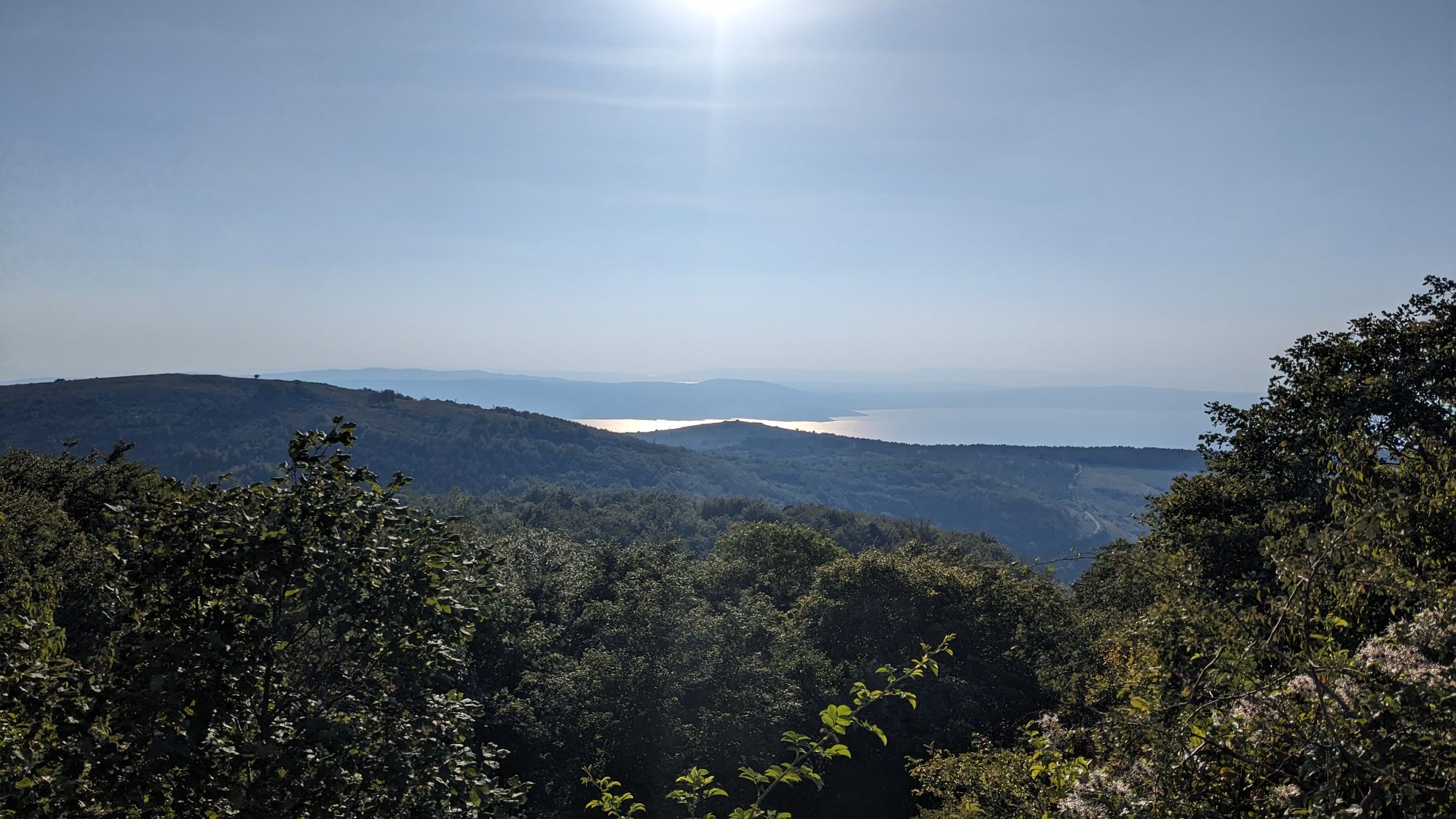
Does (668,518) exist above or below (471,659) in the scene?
below

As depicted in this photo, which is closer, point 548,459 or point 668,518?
point 668,518

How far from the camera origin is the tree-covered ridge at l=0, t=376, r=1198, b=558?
109 meters

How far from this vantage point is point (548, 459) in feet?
430

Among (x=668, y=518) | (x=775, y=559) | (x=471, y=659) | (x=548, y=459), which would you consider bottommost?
(x=668, y=518)

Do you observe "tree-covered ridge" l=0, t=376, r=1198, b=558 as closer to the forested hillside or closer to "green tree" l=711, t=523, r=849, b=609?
"green tree" l=711, t=523, r=849, b=609

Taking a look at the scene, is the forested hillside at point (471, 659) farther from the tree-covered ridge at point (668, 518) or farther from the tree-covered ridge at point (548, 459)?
the tree-covered ridge at point (548, 459)

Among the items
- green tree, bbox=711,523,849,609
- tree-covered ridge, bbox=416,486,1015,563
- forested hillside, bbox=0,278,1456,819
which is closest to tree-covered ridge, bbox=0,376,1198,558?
tree-covered ridge, bbox=416,486,1015,563

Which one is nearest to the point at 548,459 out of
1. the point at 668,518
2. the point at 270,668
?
the point at 668,518

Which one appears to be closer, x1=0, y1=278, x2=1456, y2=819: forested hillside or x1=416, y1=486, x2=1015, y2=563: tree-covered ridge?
x1=0, y1=278, x2=1456, y2=819: forested hillside

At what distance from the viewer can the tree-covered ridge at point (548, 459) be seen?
109375 millimetres

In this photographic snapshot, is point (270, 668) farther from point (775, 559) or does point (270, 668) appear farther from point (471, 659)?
point (775, 559)

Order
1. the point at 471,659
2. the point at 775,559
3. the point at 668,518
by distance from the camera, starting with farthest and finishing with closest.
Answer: the point at 668,518 → the point at 775,559 → the point at 471,659

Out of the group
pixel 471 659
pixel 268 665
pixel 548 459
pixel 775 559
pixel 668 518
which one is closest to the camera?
pixel 268 665

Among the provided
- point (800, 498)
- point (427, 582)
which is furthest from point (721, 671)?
point (800, 498)
